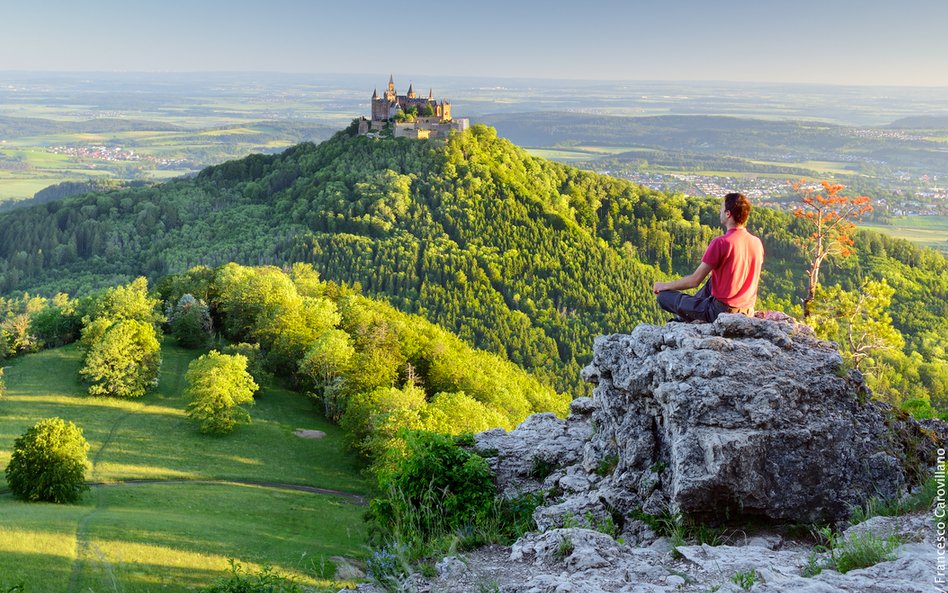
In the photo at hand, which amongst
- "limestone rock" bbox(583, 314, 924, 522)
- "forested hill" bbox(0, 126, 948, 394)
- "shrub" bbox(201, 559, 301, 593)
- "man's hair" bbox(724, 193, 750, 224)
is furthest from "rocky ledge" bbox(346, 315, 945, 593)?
"forested hill" bbox(0, 126, 948, 394)

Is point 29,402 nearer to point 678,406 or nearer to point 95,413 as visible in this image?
point 95,413

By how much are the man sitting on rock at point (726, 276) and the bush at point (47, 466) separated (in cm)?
3538

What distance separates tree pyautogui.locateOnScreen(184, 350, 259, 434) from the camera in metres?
51.3

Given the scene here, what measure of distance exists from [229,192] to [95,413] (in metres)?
141

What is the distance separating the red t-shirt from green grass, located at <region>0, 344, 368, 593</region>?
1064cm

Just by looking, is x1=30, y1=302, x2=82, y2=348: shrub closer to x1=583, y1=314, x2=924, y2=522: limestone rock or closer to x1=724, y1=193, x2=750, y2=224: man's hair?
x1=583, y1=314, x2=924, y2=522: limestone rock

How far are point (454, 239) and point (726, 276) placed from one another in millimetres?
136682

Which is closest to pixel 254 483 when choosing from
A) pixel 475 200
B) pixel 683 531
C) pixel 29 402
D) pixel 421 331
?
pixel 29 402

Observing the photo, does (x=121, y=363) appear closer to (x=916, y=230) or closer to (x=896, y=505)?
(x=896, y=505)

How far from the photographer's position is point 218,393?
51.4m

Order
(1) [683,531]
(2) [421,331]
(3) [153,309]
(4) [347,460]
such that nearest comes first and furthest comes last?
(1) [683,531] < (4) [347,460] < (3) [153,309] < (2) [421,331]

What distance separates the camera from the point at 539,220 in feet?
496

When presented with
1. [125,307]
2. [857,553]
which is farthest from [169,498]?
[857,553]

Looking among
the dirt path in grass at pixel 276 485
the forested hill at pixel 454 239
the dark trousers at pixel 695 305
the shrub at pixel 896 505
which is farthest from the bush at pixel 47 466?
the forested hill at pixel 454 239
